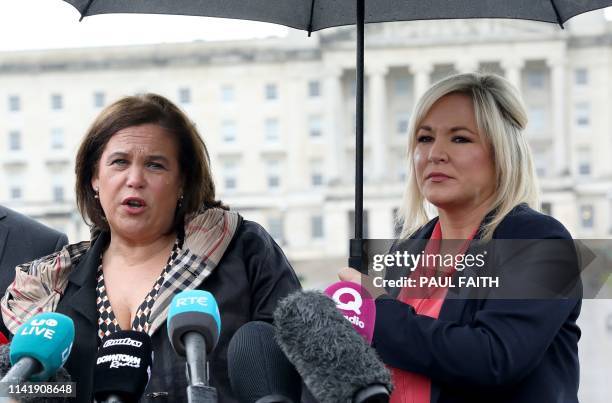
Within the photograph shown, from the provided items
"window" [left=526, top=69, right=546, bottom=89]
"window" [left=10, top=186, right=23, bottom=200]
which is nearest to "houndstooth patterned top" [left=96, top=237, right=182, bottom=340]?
"window" [left=10, top=186, right=23, bottom=200]

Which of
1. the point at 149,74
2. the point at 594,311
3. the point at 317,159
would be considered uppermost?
the point at 149,74

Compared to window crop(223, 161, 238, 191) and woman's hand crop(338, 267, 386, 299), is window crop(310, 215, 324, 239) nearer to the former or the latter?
window crop(223, 161, 238, 191)

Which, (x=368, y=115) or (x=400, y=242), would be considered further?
(x=368, y=115)

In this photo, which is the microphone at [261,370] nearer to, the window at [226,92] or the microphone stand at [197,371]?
the microphone stand at [197,371]

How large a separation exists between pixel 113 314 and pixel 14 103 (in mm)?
44270

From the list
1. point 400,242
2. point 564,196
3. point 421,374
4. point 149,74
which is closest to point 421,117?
point 400,242

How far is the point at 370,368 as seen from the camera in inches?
41.8

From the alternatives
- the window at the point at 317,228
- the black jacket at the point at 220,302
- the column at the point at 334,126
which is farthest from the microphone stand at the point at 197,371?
the column at the point at 334,126

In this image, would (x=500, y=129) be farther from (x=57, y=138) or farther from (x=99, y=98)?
(x=57, y=138)

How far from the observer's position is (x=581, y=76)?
43.3 metres

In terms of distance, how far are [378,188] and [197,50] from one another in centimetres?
944

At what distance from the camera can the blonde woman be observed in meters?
1.27

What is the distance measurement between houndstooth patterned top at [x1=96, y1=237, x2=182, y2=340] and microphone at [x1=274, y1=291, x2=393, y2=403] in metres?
0.49

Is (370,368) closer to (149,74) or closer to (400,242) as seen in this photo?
(400,242)
